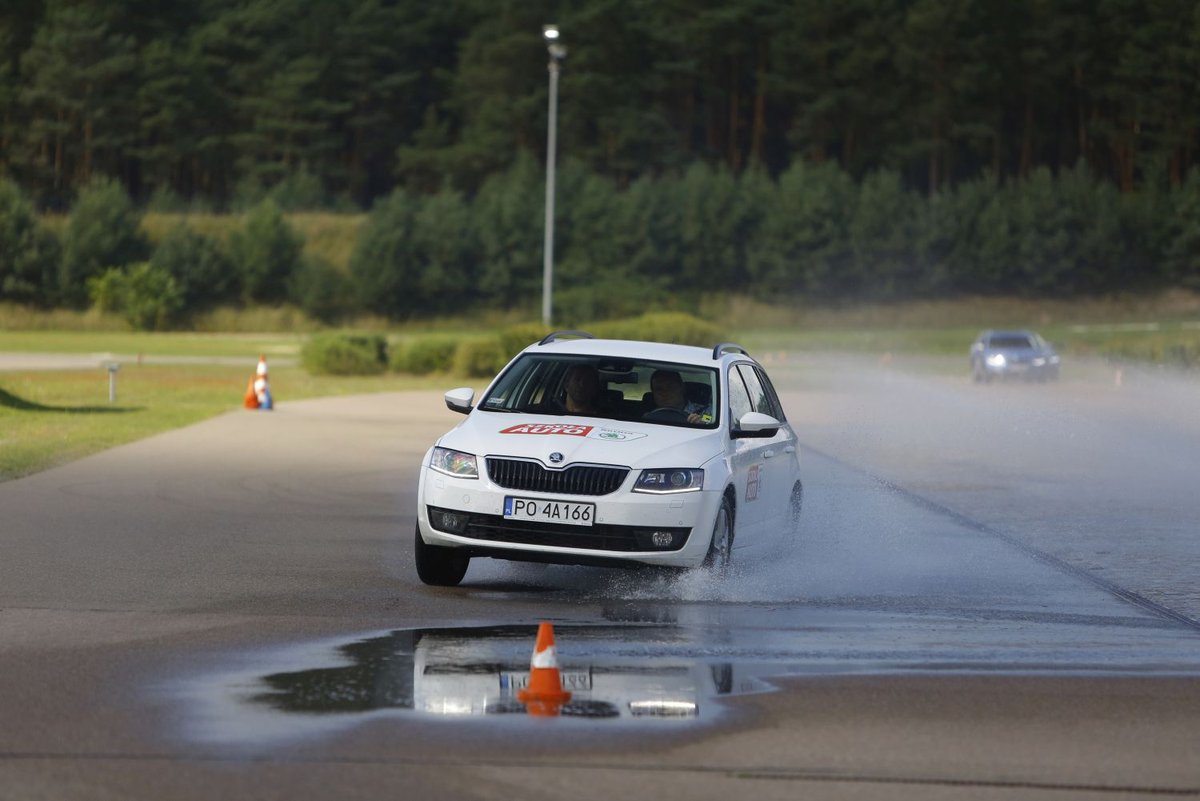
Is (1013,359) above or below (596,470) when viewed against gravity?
below

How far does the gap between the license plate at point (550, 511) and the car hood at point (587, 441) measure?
→ 9.4 inches

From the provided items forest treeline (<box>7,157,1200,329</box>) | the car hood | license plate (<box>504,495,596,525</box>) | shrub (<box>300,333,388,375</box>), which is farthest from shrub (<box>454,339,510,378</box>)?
license plate (<box>504,495,596,525</box>)

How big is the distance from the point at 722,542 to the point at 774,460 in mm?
1454

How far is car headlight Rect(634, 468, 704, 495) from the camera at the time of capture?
37.0ft

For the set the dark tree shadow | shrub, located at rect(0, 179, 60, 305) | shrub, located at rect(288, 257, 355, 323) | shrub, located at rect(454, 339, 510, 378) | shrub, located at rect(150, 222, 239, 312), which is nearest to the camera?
the dark tree shadow

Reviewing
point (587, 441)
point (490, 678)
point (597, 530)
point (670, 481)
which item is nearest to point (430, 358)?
point (587, 441)

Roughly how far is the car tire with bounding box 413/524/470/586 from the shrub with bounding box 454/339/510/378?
33.0m

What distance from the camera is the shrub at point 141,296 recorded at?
76.8m

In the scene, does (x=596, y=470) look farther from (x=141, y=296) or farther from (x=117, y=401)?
(x=141, y=296)

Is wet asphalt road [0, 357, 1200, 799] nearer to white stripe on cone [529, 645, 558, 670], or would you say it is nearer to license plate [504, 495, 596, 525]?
white stripe on cone [529, 645, 558, 670]

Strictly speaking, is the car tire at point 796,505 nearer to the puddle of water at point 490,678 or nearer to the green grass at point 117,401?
the puddle of water at point 490,678

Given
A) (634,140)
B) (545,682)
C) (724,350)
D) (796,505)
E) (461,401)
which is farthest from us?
(634,140)

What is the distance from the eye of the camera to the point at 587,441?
11.5 m

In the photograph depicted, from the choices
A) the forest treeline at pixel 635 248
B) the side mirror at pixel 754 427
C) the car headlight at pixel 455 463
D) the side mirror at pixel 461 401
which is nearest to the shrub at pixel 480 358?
the forest treeline at pixel 635 248
